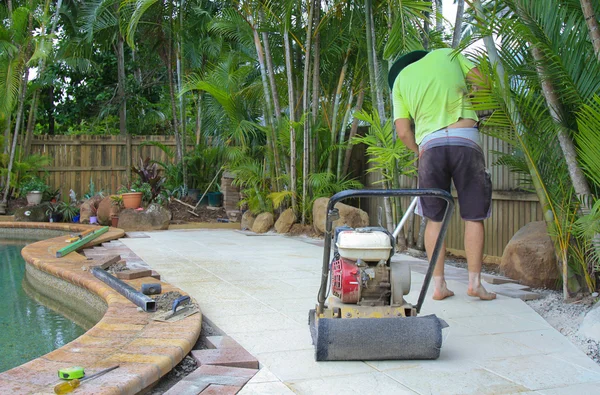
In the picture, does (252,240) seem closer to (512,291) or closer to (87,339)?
(512,291)

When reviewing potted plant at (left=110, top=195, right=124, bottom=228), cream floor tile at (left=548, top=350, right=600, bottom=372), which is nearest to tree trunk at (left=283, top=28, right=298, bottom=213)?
potted plant at (left=110, top=195, right=124, bottom=228)

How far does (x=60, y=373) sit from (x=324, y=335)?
1.03 metres

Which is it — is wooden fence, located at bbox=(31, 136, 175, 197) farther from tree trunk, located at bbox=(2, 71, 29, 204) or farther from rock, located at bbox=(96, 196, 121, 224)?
rock, located at bbox=(96, 196, 121, 224)

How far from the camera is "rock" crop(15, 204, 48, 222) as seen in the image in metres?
11.0

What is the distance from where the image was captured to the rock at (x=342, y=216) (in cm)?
739

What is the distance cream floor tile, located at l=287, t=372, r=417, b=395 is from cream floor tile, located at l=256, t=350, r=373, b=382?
49mm

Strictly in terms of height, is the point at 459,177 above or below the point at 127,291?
above

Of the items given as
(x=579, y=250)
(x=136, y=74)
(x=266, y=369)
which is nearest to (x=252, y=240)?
(x=579, y=250)

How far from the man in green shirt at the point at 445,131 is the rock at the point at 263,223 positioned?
5033 mm

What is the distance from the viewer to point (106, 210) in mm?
10023

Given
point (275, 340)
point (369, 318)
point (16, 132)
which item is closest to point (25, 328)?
point (275, 340)

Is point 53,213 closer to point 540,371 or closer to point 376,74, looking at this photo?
point 376,74

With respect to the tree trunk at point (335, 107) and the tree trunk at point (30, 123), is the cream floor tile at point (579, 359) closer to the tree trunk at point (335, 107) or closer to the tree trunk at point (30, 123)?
the tree trunk at point (335, 107)

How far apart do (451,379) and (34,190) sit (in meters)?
10.9
